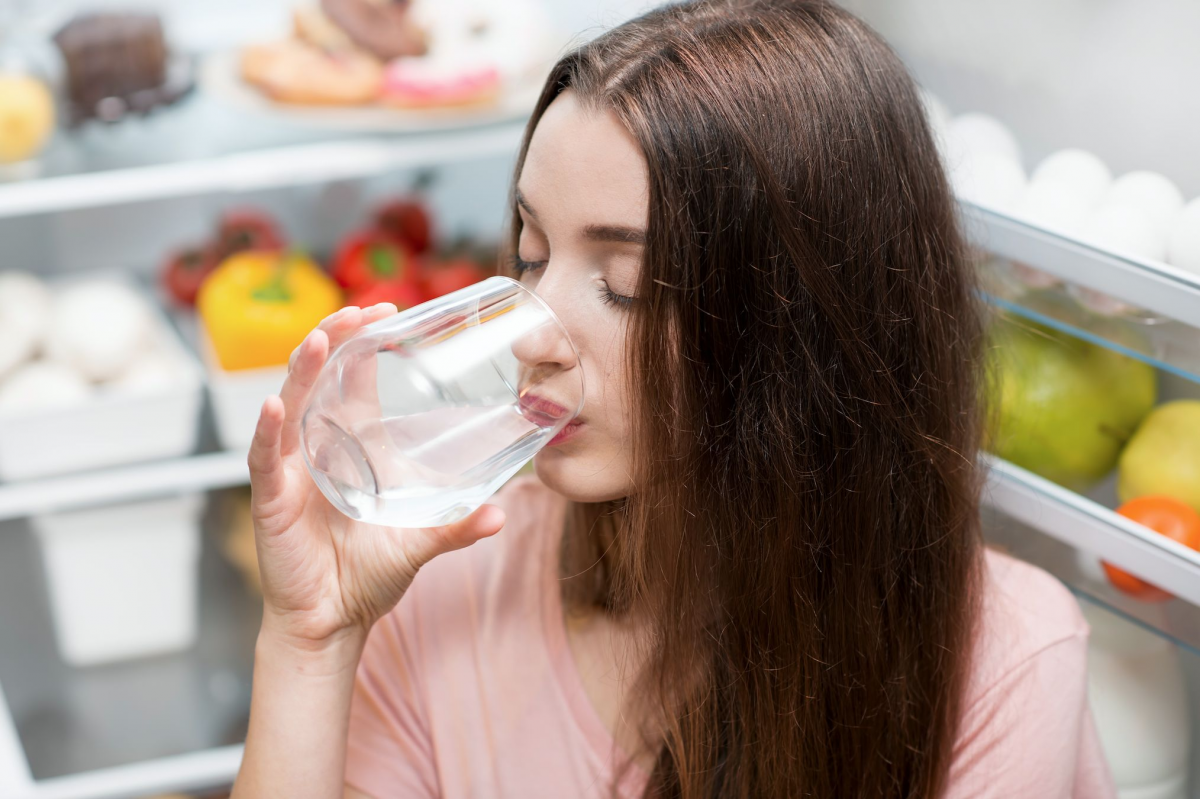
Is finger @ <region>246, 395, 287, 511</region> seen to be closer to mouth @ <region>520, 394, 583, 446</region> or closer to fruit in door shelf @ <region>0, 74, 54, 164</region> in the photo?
mouth @ <region>520, 394, 583, 446</region>

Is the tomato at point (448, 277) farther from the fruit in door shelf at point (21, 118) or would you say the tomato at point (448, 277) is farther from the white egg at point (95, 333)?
the fruit in door shelf at point (21, 118)

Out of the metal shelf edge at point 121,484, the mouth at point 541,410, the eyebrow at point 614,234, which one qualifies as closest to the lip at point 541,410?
the mouth at point 541,410

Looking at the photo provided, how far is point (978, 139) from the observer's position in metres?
0.95

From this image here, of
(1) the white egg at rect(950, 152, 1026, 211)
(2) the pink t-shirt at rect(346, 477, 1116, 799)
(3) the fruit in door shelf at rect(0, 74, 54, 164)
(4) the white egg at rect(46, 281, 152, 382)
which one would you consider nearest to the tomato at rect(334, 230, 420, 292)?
(4) the white egg at rect(46, 281, 152, 382)

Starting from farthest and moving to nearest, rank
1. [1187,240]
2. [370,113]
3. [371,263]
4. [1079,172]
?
[371,263] < [370,113] < [1079,172] < [1187,240]

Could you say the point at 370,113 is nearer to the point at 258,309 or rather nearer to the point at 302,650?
the point at 258,309

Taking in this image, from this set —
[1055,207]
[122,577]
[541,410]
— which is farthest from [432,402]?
[122,577]

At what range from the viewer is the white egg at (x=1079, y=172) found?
0.85 meters

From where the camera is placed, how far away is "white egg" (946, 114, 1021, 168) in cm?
94

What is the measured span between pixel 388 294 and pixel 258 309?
0.18 metres

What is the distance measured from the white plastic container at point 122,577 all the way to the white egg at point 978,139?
106 centimetres

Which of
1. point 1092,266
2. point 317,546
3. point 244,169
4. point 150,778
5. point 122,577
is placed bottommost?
point 150,778

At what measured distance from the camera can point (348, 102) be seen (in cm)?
140

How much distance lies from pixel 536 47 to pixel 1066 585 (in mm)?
963
